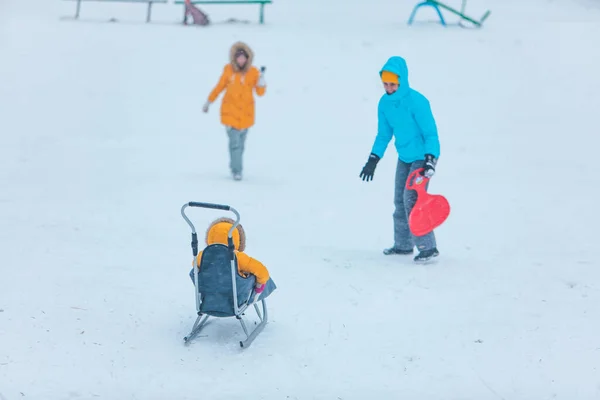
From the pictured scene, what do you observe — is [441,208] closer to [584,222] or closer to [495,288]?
[495,288]

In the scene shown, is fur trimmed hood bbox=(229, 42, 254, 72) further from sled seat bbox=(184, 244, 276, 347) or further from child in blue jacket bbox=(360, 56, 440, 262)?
sled seat bbox=(184, 244, 276, 347)

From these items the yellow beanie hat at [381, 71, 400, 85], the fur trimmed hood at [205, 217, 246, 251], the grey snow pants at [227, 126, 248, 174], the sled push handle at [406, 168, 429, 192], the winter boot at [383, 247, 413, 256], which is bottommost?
the winter boot at [383, 247, 413, 256]

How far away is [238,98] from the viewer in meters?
10.6

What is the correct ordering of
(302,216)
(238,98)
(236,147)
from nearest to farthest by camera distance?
1. (302,216)
2. (238,98)
3. (236,147)

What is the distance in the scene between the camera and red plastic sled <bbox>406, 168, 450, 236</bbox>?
281 inches

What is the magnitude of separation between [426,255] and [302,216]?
7.13 ft

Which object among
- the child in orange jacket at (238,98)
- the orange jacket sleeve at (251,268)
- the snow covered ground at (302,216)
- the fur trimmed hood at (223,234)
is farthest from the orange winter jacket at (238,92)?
the orange jacket sleeve at (251,268)

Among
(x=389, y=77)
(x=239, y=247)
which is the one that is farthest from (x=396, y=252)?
(x=239, y=247)

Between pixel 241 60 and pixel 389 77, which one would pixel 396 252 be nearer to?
pixel 389 77

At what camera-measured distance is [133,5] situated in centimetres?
2528

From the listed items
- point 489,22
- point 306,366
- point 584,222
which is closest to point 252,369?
point 306,366

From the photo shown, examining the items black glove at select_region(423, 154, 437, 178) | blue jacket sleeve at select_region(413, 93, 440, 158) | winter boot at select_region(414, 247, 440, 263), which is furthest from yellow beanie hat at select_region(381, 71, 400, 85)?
winter boot at select_region(414, 247, 440, 263)

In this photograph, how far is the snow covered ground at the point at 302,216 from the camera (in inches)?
206

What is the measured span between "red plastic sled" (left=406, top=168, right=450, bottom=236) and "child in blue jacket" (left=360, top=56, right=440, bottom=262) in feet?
0.32
